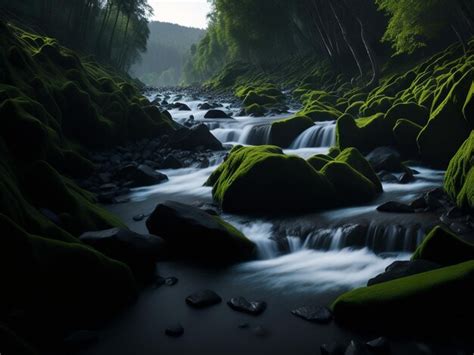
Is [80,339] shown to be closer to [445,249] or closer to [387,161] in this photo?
[445,249]

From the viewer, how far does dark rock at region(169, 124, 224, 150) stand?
19250 millimetres

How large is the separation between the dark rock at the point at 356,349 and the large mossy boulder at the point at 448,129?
9123 mm

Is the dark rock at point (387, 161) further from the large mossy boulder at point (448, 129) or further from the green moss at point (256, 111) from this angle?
the green moss at point (256, 111)

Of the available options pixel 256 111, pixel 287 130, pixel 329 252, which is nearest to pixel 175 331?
pixel 329 252

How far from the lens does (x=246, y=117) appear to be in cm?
2912

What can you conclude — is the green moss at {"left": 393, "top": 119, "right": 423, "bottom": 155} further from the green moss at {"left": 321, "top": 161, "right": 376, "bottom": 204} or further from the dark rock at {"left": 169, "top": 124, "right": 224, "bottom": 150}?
the dark rock at {"left": 169, "top": 124, "right": 224, "bottom": 150}

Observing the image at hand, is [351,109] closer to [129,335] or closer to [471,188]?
[471,188]

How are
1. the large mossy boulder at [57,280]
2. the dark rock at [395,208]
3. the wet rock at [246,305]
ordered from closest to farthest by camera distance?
the large mossy boulder at [57,280] < the wet rock at [246,305] < the dark rock at [395,208]

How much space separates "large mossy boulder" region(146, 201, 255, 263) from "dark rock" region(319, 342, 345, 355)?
122 inches

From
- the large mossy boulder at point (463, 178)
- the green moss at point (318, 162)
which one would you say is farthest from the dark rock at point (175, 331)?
the green moss at point (318, 162)

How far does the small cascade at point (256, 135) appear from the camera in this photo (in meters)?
20.9

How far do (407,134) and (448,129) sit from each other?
1832 millimetres

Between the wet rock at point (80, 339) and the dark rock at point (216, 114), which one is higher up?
the dark rock at point (216, 114)

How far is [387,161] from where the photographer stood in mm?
13336
